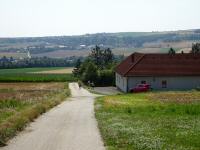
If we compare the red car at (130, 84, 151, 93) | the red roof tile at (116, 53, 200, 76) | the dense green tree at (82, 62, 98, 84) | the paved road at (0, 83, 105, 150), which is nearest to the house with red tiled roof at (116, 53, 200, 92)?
the red roof tile at (116, 53, 200, 76)

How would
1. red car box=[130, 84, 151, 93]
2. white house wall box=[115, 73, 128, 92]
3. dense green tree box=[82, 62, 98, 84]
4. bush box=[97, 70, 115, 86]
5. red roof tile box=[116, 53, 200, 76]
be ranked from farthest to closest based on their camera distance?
dense green tree box=[82, 62, 98, 84]
bush box=[97, 70, 115, 86]
white house wall box=[115, 73, 128, 92]
red roof tile box=[116, 53, 200, 76]
red car box=[130, 84, 151, 93]

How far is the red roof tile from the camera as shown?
7026cm

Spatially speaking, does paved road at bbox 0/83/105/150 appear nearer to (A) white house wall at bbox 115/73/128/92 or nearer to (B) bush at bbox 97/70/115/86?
(A) white house wall at bbox 115/73/128/92

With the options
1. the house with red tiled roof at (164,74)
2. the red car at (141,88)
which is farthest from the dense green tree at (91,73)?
the red car at (141,88)

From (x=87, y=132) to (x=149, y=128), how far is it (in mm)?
2487

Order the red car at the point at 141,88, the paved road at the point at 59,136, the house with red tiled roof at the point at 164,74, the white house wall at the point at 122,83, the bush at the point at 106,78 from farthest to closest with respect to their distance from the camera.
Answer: the bush at the point at 106,78, the white house wall at the point at 122,83, the house with red tiled roof at the point at 164,74, the red car at the point at 141,88, the paved road at the point at 59,136

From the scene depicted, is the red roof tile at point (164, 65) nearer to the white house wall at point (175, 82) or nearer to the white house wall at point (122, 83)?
the white house wall at point (175, 82)

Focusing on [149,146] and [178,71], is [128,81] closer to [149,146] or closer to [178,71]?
[178,71]

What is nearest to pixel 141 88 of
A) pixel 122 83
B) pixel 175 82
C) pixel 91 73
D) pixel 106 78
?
pixel 175 82

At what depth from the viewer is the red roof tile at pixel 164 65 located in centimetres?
7026

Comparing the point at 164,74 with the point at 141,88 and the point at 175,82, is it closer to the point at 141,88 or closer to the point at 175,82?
the point at 175,82

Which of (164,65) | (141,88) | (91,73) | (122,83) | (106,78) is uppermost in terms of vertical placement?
(164,65)

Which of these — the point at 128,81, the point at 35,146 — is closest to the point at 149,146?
the point at 35,146

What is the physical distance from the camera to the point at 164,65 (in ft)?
238
